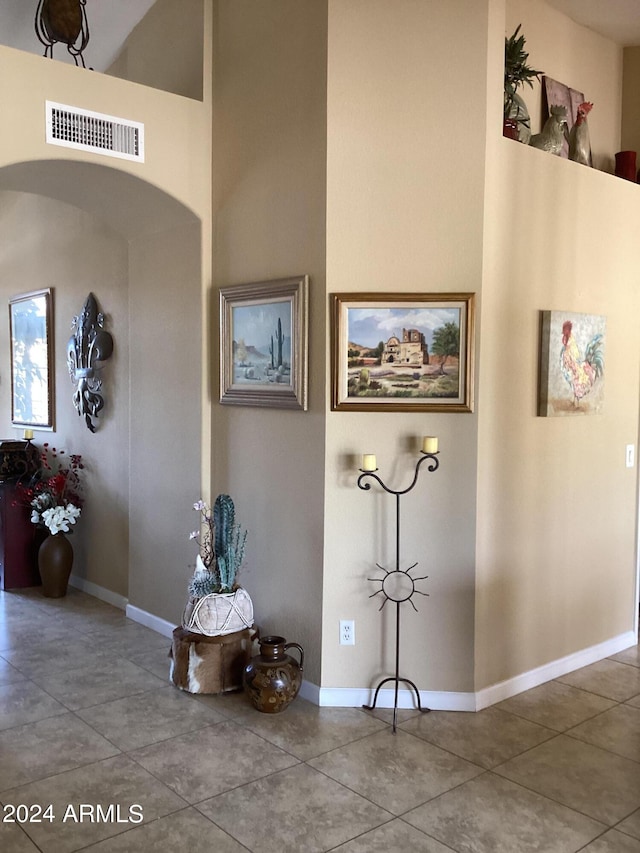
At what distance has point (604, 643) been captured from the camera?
4145 mm

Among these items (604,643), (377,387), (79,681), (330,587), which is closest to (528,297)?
(377,387)

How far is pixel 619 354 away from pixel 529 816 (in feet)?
8.23

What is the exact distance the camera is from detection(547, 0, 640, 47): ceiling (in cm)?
386

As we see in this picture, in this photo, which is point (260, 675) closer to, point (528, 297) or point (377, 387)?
point (377, 387)

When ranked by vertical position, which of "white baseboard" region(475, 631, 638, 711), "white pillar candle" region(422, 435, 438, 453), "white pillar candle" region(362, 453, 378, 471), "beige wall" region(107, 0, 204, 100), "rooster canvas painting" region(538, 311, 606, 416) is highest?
"beige wall" region(107, 0, 204, 100)

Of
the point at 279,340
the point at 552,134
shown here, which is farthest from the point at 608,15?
the point at 279,340

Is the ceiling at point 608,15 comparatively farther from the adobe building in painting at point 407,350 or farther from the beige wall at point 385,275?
the adobe building in painting at point 407,350

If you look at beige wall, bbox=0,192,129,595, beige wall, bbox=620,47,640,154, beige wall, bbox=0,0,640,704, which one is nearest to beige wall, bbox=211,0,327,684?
beige wall, bbox=0,0,640,704

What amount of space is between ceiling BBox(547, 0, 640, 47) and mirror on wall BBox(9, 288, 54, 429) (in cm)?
383

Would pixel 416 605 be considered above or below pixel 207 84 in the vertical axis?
below

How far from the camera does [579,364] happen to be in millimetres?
3812

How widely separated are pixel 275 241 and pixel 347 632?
1.87m

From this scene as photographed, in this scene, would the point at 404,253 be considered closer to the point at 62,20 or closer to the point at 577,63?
the point at 577,63

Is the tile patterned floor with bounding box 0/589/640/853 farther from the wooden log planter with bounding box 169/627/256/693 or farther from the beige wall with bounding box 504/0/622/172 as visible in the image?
the beige wall with bounding box 504/0/622/172
